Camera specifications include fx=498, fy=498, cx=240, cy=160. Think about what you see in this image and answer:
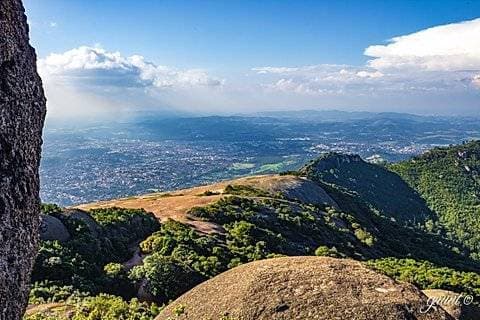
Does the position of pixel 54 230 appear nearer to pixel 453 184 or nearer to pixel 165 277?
pixel 165 277

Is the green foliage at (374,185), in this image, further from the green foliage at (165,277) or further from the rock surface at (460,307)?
the rock surface at (460,307)

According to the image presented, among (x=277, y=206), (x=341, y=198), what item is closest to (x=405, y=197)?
(x=341, y=198)

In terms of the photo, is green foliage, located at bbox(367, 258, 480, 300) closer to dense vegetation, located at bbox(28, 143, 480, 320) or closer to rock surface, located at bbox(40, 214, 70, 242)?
dense vegetation, located at bbox(28, 143, 480, 320)

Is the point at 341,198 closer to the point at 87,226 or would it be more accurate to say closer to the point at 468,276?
the point at 468,276

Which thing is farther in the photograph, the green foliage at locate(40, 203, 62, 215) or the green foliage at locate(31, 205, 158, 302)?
the green foliage at locate(40, 203, 62, 215)

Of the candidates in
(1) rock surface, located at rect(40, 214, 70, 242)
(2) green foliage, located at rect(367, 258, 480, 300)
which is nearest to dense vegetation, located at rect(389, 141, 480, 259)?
(2) green foliage, located at rect(367, 258, 480, 300)

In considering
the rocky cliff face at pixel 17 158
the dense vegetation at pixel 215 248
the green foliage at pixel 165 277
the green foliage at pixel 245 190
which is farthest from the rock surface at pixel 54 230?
the green foliage at pixel 245 190

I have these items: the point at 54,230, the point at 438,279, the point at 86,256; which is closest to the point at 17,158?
the point at 86,256
